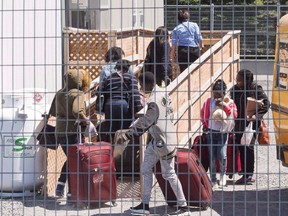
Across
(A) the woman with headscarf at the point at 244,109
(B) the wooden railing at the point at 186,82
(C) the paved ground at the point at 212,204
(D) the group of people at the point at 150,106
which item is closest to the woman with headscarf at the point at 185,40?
(D) the group of people at the point at 150,106

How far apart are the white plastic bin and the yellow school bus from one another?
2598 millimetres

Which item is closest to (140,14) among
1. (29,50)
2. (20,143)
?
(29,50)

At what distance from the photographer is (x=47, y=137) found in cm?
895

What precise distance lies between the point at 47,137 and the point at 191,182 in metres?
1.58

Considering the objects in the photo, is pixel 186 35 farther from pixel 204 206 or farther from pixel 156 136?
pixel 204 206

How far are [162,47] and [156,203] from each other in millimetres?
2059

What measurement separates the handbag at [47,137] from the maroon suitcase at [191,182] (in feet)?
Result: 3.82

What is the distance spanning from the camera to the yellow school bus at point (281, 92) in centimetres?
820

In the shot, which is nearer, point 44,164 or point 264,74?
point 264,74

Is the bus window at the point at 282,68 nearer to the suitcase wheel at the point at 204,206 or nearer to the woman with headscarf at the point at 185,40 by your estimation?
the woman with headscarf at the point at 185,40

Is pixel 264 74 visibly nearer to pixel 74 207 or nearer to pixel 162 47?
pixel 162 47

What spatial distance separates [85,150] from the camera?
9.03 m

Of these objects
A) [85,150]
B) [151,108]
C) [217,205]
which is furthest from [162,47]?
[217,205]

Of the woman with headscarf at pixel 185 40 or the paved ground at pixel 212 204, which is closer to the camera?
the paved ground at pixel 212 204
